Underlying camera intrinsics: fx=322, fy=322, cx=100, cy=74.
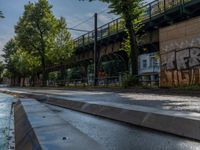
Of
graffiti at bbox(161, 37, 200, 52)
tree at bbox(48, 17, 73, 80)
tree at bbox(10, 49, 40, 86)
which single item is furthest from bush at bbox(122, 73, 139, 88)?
tree at bbox(10, 49, 40, 86)

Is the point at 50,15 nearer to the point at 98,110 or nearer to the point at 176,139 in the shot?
the point at 98,110

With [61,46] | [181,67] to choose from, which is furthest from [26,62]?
[181,67]

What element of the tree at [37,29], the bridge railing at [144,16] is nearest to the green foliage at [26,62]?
the tree at [37,29]

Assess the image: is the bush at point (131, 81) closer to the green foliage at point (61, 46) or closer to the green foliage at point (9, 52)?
the green foliage at point (61, 46)

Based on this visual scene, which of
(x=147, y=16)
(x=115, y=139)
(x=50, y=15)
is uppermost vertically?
(x=50, y=15)

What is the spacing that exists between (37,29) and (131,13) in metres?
32.8

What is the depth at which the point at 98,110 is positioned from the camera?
9.23m

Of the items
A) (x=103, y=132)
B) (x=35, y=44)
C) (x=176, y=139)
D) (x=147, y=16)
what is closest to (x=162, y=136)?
(x=176, y=139)

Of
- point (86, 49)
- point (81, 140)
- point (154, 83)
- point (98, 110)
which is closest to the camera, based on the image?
point (81, 140)

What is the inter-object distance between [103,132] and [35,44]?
49826 mm

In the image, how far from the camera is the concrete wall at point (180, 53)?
776 inches

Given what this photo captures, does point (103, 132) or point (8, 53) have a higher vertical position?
point (8, 53)

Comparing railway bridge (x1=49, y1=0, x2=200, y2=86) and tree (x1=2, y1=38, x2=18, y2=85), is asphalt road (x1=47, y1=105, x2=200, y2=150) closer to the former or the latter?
railway bridge (x1=49, y1=0, x2=200, y2=86)

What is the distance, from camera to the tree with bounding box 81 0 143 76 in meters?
24.5
